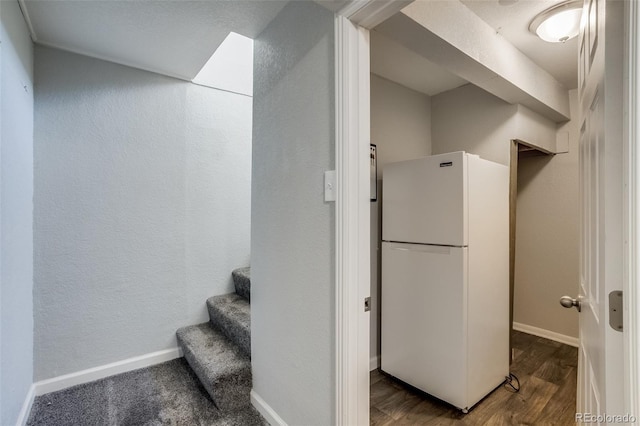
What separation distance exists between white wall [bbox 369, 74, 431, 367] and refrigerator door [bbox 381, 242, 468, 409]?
130mm

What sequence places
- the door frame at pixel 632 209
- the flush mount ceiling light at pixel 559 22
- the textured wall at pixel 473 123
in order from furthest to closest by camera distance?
the textured wall at pixel 473 123 < the flush mount ceiling light at pixel 559 22 < the door frame at pixel 632 209

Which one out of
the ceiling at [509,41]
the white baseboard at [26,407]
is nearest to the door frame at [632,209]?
the ceiling at [509,41]

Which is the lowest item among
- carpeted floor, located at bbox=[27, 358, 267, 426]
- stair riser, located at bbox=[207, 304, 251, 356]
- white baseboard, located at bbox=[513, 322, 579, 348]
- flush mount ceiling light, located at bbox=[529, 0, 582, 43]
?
white baseboard, located at bbox=[513, 322, 579, 348]

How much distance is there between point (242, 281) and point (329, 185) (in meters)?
1.57

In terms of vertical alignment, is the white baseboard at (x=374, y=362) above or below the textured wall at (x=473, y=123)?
below

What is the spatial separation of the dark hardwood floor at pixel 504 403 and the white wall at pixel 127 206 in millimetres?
1538

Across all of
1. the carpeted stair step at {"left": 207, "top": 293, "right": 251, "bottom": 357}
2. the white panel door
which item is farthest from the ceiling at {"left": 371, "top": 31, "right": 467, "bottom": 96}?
the carpeted stair step at {"left": 207, "top": 293, "right": 251, "bottom": 357}

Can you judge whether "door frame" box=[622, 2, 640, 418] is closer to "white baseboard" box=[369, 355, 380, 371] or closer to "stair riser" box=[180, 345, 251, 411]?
"stair riser" box=[180, 345, 251, 411]

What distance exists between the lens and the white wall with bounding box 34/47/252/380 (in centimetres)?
192

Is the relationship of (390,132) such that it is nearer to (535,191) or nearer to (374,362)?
(535,191)

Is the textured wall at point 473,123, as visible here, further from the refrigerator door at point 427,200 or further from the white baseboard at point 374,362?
the white baseboard at point 374,362

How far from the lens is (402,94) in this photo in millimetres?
2721

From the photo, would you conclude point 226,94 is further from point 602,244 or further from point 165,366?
point 602,244

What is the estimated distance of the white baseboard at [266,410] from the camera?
1.58 metres
